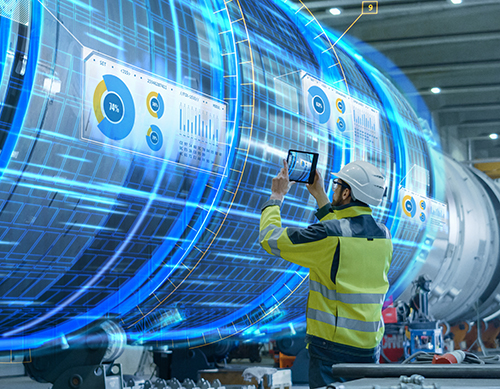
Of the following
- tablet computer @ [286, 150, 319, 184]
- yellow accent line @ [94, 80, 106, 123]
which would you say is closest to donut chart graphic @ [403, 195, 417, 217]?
tablet computer @ [286, 150, 319, 184]

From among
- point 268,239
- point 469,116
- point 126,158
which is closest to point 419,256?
point 268,239

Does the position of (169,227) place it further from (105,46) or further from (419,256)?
(419,256)

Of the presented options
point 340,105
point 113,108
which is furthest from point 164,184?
point 340,105

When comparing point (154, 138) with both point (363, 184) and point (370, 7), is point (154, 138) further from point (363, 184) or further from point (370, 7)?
point (370, 7)

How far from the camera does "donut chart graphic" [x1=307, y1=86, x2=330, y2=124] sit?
9.44 ft

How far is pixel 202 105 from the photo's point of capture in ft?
7.18

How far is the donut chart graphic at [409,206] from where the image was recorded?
409cm

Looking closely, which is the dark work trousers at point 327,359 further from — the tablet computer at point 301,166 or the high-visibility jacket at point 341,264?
the tablet computer at point 301,166

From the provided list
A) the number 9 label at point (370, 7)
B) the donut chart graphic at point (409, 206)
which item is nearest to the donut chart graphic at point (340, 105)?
the donut chart graphic at point (409, 206)

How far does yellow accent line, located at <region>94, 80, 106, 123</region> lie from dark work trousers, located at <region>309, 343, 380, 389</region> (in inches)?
42.3

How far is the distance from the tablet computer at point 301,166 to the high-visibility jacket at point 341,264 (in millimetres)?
229

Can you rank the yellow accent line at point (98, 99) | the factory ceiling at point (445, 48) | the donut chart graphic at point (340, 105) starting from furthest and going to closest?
1. the factory ceiling at point (445, 48)
2. the donut chart graphic at point (340, 105)
3. the yellow accent line at point (98, 99)

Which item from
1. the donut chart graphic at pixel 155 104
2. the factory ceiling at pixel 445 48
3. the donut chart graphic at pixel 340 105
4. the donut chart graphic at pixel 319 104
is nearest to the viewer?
the donut chart graphic at pixel 155 104

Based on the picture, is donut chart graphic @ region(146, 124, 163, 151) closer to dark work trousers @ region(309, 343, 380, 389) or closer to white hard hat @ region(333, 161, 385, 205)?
white hard hat @ region(333, 161, 385, 205)
